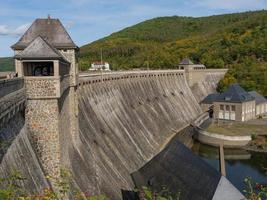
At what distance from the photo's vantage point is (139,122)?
44000 millimetres

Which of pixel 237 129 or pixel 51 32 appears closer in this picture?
pixel 51 32

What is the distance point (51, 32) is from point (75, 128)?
6.86 metres

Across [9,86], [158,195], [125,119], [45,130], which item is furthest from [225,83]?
[9,86]

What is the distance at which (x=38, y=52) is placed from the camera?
19.7 metres

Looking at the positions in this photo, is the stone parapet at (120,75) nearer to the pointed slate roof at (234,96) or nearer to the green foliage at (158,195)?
the pointed slate roof at (234,96)

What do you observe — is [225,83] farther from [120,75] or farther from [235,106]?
[120,75]

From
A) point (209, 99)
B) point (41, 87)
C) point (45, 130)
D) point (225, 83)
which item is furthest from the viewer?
point (225, 83)

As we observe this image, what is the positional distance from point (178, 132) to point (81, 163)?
29.2 metres

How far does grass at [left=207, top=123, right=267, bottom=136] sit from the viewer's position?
2068 inches

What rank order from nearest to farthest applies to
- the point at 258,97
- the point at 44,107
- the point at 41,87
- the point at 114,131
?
1. the point at 41,87
2. the point at 44,107
3. the point at 114,131
4. the point at 258,97

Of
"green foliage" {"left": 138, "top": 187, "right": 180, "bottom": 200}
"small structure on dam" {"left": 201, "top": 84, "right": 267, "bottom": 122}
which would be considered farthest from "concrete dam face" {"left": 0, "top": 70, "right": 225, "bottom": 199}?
"green foliage" {"left": 138, "top": 187, "right": 180, "bottom": 200}

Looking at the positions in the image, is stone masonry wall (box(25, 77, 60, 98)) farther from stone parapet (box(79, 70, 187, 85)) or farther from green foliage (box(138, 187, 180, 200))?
stone parapet (box(79, 70, 187, 85))

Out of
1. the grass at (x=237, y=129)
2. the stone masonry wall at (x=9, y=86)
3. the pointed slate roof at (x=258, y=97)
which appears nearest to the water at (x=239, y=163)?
the grass at (x=237, y=129)

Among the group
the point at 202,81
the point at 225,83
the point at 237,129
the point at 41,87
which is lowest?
the point at 237,129
